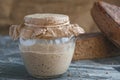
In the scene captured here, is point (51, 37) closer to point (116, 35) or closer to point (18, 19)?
point (116, 35)

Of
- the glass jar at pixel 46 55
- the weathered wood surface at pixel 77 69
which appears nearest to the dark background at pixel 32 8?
the weathered wood surface at pixel 77 69

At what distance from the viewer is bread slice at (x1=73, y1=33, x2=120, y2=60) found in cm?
90

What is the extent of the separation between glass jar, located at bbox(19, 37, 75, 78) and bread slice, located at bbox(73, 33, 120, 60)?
0.17 m

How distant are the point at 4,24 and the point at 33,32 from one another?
75 centimetres

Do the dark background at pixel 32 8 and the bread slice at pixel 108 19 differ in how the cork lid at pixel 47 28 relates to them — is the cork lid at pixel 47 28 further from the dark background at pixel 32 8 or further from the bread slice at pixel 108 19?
the dark background at pixel 32 8

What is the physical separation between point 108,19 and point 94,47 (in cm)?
10

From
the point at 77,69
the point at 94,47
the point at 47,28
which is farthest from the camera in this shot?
the point at 94,47

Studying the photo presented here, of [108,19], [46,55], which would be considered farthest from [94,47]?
[46,55]

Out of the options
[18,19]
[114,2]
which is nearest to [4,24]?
[18,19]

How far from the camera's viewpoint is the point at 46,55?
2.25 ft

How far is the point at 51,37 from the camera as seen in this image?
669 mm

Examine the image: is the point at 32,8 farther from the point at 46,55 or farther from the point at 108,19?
the point at 46,55

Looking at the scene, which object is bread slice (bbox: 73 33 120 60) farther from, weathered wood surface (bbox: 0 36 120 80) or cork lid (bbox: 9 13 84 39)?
cork lid (bbox: 9 13 84 39)

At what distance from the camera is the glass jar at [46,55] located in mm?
682
